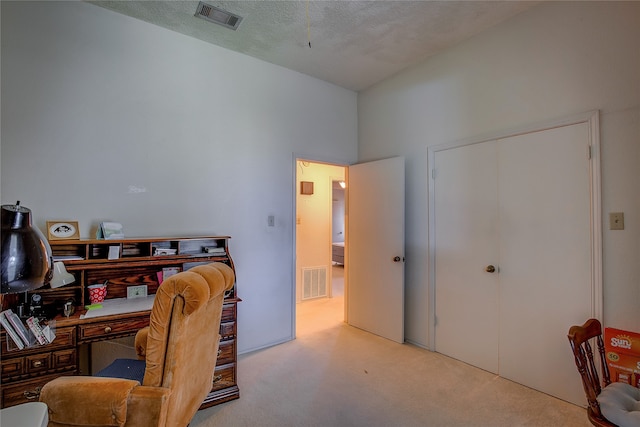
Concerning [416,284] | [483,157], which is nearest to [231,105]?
[483,157]

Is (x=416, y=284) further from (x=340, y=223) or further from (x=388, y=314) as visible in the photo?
(x=340, y=223)

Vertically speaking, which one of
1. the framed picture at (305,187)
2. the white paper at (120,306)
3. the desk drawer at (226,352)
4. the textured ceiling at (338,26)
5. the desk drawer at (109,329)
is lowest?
the desk drawer at (226,352)

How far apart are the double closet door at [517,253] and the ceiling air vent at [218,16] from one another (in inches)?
88.1

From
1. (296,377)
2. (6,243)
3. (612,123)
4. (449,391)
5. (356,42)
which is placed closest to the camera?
(6,243)

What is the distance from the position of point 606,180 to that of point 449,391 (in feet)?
6.25

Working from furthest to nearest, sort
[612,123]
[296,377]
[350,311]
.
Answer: [350,311] → [296,377] → [612,123]

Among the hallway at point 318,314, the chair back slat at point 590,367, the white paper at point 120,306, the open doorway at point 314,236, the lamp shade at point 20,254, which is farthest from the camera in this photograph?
the open doorway at point 314,236

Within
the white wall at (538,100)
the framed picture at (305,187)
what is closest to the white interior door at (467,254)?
the white wall at (538,100)

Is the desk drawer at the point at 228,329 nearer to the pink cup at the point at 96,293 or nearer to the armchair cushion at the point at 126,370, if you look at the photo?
the armchair cushion at the point at 126,370

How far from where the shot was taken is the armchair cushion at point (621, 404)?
1.38 meters

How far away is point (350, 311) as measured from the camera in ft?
12.8

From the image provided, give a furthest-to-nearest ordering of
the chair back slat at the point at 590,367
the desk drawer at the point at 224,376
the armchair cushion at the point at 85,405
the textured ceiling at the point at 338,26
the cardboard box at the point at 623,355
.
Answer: the textured ceiling at the point at 338,26
the desk drawer at the point at 224,376
the cardboard box at the point at 623,355
the chair back slat at the point at 590,367
the armchair cushion at the point at 85,405

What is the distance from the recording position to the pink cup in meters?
2.20

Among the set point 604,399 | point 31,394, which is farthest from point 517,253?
point 31,394
